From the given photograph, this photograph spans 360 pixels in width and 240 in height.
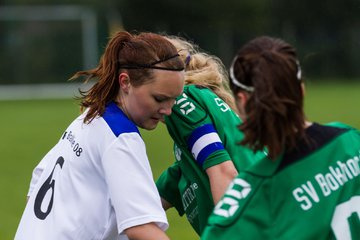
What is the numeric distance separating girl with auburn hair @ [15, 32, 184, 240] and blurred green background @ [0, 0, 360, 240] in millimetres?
4224

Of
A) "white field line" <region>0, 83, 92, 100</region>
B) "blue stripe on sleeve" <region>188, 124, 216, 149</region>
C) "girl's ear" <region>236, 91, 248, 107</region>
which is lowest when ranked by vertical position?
"white field line" <region>0, 83, 92, 100</region>

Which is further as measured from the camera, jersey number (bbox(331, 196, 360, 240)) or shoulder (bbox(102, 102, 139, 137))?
shoulder (bbox(102, 102, 139, 137))

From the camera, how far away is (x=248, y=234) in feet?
8.80

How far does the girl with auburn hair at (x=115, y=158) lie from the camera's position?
3303mm

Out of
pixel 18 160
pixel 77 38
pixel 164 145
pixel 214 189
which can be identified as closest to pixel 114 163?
pixel 214 189

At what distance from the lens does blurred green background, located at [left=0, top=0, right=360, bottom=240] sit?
Result: 46.5ft

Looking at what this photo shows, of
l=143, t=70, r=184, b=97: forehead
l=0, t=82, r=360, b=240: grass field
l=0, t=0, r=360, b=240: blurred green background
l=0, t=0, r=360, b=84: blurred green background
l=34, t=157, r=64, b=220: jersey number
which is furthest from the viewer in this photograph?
l=0, t=0, r=360, b=84: blurred green background

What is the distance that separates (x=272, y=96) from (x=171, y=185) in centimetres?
190

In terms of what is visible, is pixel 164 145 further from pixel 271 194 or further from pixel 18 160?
pixel 271 194

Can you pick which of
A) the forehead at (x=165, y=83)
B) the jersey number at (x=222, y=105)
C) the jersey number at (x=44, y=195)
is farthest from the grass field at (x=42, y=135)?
the jersey number at (x=44, y=195)

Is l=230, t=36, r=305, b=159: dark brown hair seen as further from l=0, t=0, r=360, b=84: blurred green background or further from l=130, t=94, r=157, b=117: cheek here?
l=0, t=0, r=360, b=84: blurred green background

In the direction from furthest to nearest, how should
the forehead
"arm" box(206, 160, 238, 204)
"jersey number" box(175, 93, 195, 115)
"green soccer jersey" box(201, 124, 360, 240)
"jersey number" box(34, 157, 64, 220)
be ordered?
"jersey number" box(175, 93, 195, 115) < "arm" box(206, 160, 238, 204) < "jersey number" box(34, 157, 64, 220) < the forehead < "green soccer jersey" box(201, 124, 360, 240)

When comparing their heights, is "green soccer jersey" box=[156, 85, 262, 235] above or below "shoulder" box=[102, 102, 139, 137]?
below

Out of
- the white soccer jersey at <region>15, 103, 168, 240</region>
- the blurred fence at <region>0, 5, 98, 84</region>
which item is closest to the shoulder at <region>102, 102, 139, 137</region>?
the white soccer jersey at <region>15, 103, 168, 240</region>
